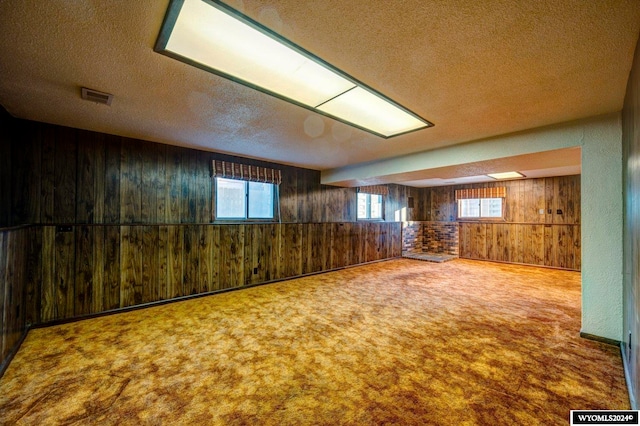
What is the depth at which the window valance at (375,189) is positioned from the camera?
23.0 feet

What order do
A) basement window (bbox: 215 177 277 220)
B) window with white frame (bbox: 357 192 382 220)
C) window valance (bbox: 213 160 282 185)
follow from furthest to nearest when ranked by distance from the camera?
1. window with white frame (bbox: 357 192 382 220)
2. basement window (bbox: 215 177 277 220)
3. window valance (bbox: 213 160 282 185)

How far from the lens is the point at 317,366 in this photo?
2184mm

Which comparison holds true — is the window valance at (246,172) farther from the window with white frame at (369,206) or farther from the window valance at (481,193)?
the window valance at (481,193)

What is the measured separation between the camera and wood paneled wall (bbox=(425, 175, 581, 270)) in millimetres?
6250

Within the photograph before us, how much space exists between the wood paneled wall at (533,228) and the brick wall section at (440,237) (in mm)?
206

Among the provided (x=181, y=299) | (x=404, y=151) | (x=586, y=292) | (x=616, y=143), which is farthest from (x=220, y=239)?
(x=616, y=143)

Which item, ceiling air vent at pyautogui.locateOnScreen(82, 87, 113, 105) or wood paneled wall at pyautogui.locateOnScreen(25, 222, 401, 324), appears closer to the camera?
ceiling air vent at pyautogui.locateOnScreen(82, 87, 113, 105)

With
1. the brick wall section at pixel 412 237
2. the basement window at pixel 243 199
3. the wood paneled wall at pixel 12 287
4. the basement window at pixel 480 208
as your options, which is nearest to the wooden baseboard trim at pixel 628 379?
the wood paneled wall at pixel 12 287

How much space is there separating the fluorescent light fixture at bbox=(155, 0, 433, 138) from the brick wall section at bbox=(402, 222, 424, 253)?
6.11 m

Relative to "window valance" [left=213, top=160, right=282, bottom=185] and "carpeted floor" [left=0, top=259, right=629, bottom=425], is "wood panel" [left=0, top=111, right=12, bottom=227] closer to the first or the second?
"carpeted floor" [left=0, top=259, right=629, bottom=425]

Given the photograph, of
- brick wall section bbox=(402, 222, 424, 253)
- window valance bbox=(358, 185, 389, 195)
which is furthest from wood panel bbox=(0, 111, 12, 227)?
brick wall section bbox=(402, 222, 424, 253)

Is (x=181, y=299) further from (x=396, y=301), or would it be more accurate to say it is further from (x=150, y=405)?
(x=396, y=301)

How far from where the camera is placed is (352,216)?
6723 mm

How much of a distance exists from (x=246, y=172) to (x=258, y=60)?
3022mm
